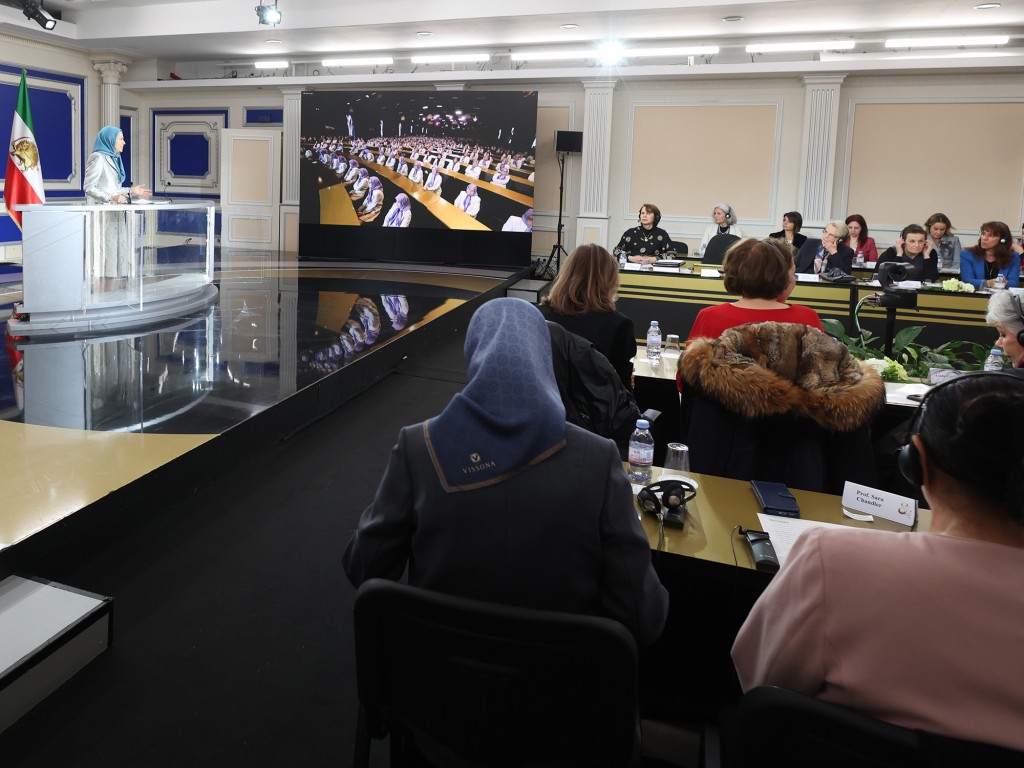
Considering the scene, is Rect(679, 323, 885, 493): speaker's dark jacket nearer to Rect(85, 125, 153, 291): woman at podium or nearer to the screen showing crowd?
Rect(85, 125, 153, 291): woman at podium

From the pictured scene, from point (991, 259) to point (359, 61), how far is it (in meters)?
9.10

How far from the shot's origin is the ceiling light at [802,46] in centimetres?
934

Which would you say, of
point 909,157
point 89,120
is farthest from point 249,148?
point 909,157

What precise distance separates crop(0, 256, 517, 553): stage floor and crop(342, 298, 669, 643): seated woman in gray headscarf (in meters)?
1.87

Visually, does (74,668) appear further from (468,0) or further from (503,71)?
(503,71)

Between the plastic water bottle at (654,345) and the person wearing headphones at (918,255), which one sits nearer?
the plastic water bottle at (654,345)

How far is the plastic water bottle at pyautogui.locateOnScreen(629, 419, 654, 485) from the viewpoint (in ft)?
7.06

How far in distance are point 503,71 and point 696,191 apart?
3.21 meters

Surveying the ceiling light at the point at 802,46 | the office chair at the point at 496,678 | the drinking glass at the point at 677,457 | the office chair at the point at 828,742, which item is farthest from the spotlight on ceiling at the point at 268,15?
the office chair at the point at 828,742

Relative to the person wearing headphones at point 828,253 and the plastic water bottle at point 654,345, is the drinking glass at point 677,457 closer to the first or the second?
the plastic water bottle at point 654,345

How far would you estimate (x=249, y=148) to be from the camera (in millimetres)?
12555

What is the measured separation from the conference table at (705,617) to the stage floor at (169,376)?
6.72 ft

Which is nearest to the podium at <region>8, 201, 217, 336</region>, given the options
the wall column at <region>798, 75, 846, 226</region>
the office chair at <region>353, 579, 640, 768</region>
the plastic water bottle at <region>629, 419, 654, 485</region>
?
the plastic water bottle at <region>629, 419, 654, 485</region>

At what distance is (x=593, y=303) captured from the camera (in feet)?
10.3
